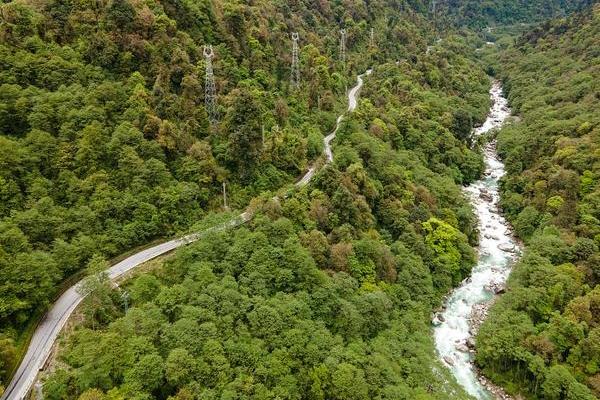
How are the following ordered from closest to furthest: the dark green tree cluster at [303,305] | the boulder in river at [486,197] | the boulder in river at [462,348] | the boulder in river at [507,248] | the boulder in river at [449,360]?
the dark green tree cluster at [303,305]
the boulder in river at [449,360]
the boulder in river at [462,348]
the boulder in river at [507,248]
the boulder in river at [486,197]

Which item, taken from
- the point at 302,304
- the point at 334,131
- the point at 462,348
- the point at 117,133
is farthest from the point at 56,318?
the point at 334,131

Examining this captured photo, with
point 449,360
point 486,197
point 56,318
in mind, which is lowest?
point 449,360

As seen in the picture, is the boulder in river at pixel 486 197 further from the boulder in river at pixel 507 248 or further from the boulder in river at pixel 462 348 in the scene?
the boulder in river at pixel 462 348

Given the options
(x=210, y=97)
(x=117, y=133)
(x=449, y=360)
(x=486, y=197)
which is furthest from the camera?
(x=486, y=197)

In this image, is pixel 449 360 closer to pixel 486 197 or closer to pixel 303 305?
pixel 303 305

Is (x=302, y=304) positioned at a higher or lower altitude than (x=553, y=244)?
lower

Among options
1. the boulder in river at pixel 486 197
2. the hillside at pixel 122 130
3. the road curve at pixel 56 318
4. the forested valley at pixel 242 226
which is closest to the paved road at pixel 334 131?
the forested valley at pixel 242 226

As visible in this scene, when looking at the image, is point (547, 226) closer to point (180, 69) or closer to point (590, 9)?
point (180, 69)
